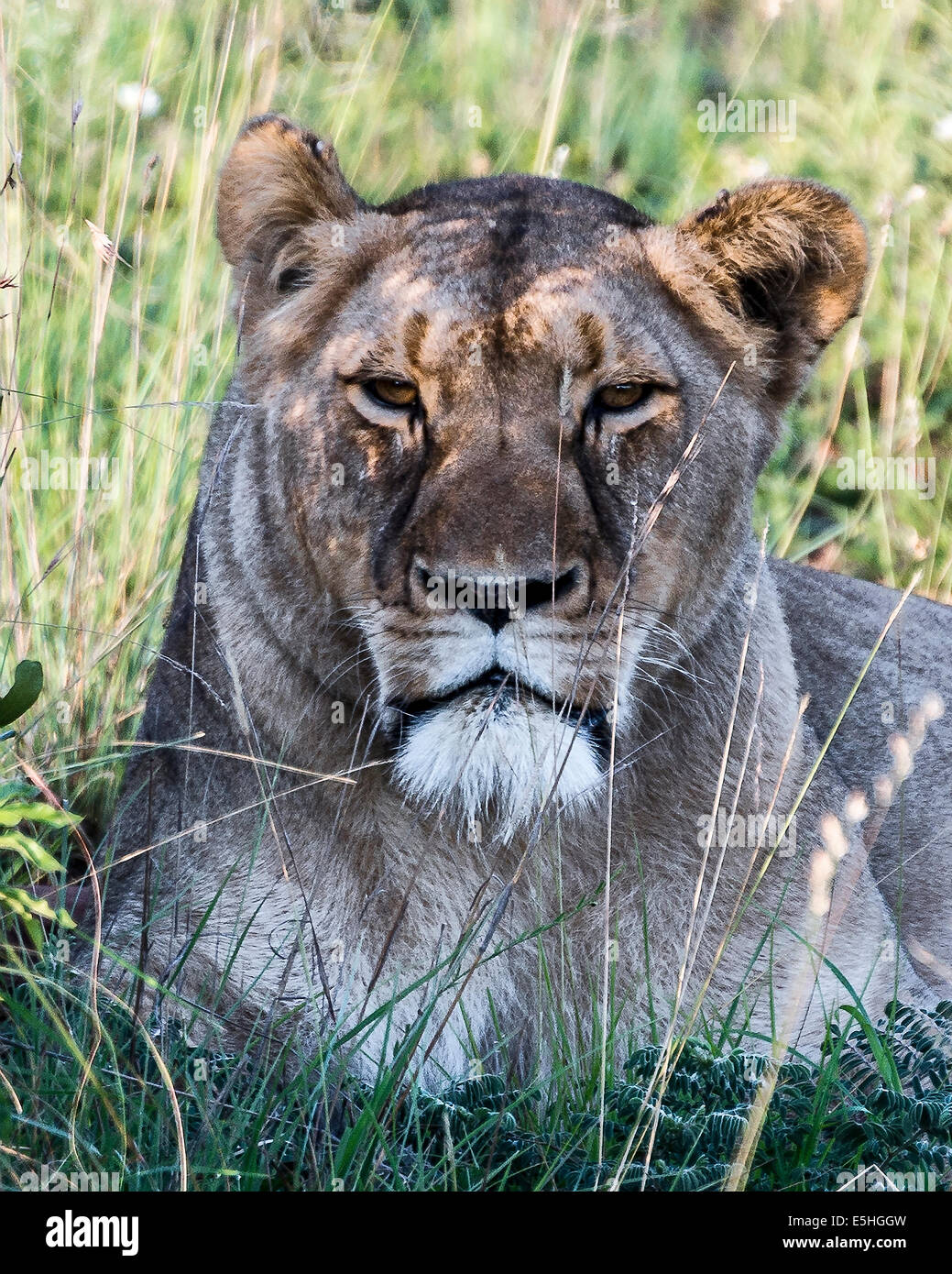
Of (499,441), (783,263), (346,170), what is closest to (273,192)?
(499,441)

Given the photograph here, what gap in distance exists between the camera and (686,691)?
3.45 m

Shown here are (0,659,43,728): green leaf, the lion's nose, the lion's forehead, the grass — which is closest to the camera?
(0,659,43,728): green leaf

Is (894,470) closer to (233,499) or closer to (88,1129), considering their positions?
(233,499)

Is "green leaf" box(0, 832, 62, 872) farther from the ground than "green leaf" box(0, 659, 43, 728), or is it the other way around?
"green leaf" box(0, 659, 43, 728)

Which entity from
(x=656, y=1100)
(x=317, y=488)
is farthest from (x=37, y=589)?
(x=656, y=1100)

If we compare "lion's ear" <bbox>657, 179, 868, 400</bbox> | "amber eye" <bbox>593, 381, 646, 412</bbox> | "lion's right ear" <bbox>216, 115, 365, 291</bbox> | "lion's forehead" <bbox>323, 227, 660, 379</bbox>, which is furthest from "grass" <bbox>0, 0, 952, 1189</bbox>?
"lion's ear" <bbox>657, 179, 868, 400</bbox>

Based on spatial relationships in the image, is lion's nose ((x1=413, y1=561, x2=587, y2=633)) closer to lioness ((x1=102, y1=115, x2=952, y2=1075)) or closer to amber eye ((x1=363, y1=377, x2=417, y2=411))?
lioness ((x1=102, y1=115, x2=952, y2=1075))

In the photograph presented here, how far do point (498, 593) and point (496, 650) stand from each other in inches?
3.8

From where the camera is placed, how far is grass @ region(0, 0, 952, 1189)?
4812 mm

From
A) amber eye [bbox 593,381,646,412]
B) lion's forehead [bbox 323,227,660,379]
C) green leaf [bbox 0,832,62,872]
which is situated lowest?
green leaf [bbox 0,832,62,872]

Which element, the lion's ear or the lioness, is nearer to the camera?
the lioness

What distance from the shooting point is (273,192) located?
349 centimetres
